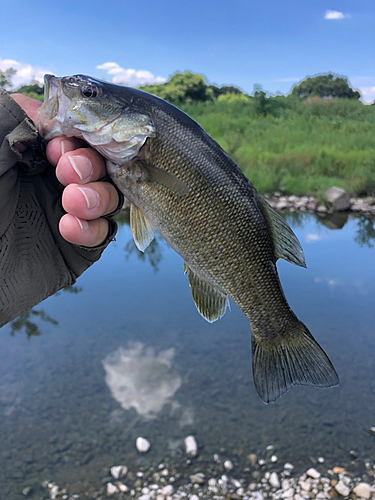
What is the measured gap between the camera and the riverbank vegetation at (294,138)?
16.1 m

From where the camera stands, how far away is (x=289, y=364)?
2.12 m

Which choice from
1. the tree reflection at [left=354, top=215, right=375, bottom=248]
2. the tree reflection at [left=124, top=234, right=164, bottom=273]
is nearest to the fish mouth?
the tree reflection at [left=124, top=234, right=164, bottom=273]

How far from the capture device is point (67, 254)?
2463 mm

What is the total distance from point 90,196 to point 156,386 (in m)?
4.78

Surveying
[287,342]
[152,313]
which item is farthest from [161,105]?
[152,313]

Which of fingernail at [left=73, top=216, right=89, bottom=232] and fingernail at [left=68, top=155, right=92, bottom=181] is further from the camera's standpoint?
fingernail at [left=73, top=216, right=89, bottom=232]

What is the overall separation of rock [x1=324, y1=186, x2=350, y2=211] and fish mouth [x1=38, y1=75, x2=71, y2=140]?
14.1 metres

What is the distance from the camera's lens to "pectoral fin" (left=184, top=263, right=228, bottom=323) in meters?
2.06

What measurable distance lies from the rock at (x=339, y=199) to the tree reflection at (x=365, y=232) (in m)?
0.75

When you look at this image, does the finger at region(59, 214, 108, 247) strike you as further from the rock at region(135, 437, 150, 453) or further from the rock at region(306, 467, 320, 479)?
the rock at region(306, 467, 320, 479)

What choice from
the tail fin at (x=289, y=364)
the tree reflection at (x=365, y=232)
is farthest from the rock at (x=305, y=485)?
the tree reflection at (x=365, y=232)

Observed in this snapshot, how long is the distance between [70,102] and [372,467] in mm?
5216

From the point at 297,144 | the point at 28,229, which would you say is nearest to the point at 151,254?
the point at 28,229

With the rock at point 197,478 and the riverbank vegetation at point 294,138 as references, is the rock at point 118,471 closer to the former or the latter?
the rock at point 197,478
